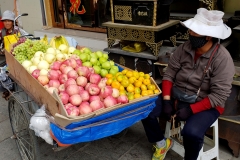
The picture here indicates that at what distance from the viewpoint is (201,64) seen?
2352mm

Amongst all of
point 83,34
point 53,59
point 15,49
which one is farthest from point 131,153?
point 83,34

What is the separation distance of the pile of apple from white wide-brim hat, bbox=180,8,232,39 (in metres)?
0.89

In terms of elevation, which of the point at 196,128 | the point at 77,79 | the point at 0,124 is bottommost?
the point at 0,124

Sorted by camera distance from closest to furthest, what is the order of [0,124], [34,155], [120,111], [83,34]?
[120,111] < [34,155] < [0,124] < [83,34]

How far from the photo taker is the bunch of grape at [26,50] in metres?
2.76

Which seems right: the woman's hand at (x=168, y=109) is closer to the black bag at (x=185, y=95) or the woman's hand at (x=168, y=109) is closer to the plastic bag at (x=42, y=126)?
the black bag at (x=185, y=95)

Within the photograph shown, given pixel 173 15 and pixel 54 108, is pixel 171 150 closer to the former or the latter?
pixel 54 108

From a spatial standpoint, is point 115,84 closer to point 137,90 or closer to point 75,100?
point 137,90

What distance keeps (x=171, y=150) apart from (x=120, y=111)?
126 centimetres

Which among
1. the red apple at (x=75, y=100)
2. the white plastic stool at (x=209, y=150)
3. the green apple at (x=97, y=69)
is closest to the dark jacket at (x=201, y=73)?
the white plastic stool at (x=209, y=150)

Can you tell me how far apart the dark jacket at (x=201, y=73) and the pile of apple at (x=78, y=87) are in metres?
0.74

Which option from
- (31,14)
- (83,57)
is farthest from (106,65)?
(31,14)

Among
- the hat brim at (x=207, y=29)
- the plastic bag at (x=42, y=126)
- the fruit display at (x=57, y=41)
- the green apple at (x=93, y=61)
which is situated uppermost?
the hat brim at (x=207, y=29)

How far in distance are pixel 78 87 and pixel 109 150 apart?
116cm
